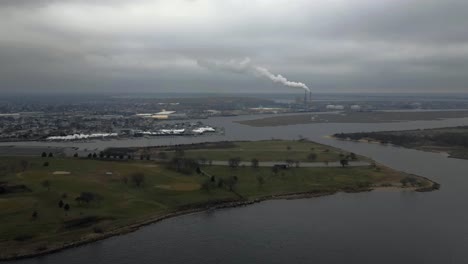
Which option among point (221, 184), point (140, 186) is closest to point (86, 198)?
point (140, 186)

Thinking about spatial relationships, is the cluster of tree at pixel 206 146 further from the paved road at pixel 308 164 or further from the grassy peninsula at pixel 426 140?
the grassy peninsula at pixel 426 140

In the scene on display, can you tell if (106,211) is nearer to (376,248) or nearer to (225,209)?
(225,209)

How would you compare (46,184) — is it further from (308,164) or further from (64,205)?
(308,164)

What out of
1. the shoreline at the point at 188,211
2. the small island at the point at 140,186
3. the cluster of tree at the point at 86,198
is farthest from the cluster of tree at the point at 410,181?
the cluster of tree at the point at 86,198

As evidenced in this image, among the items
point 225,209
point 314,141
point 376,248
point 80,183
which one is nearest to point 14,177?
point 80,183

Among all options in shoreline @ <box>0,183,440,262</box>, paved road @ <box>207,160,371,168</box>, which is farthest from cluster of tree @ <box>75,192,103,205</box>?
paved road @ <box>207,160,371,168</box>

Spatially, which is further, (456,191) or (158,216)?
(456,191)

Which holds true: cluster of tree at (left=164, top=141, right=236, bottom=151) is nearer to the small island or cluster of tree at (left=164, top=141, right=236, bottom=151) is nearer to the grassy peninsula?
the small island
